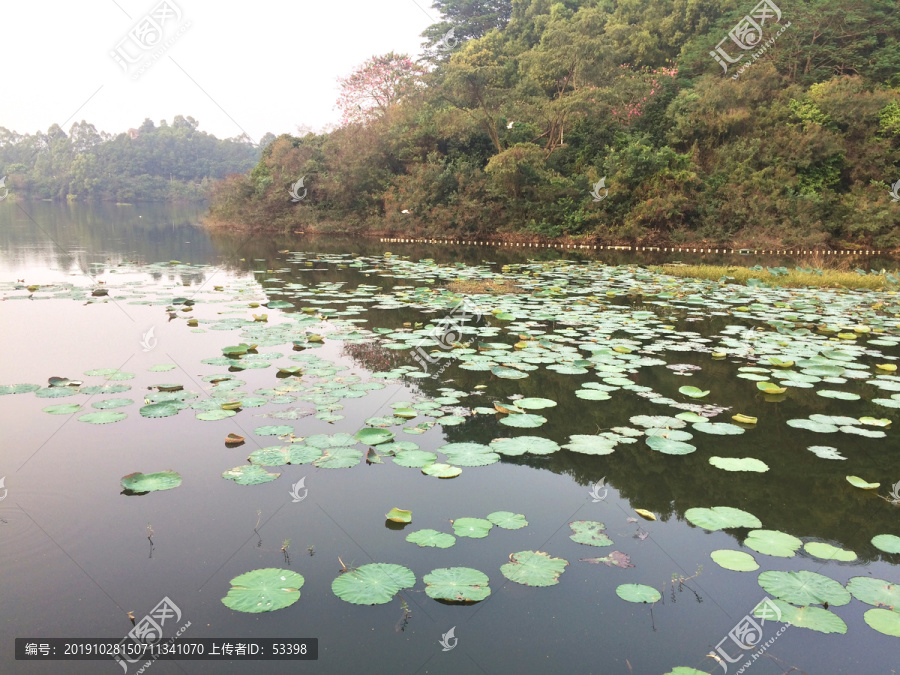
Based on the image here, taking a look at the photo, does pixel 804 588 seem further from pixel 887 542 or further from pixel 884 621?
pixel 887 542

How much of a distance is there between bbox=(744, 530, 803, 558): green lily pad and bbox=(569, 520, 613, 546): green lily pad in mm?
509

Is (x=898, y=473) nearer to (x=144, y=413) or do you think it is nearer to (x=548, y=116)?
(x=144, y=413)

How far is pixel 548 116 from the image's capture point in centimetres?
1711

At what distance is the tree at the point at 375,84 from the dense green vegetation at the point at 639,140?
69 millimetres

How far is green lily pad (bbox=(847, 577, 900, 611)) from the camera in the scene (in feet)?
5.46

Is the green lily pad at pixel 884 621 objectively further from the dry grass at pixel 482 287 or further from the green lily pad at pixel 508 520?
the dry grass at pixel 482 287

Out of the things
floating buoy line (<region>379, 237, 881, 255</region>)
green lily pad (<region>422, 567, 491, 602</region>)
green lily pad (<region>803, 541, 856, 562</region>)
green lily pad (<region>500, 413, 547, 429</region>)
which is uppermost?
floating buoy line (<region>379, 237, 881, 255</region>)

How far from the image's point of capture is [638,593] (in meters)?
1.69

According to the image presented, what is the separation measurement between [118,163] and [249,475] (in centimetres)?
5272

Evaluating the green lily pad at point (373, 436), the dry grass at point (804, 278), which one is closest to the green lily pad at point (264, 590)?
the green lily pad at point (373, 436)

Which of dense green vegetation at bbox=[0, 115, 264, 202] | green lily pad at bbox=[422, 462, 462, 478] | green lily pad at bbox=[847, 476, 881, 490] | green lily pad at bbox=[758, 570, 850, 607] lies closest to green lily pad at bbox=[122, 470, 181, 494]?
green lily pad at bbox=[422, 462, 462, 478]

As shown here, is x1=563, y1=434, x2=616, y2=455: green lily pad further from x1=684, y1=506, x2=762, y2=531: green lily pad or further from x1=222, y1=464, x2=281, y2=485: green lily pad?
x1=222, y1=464, x2=281, y2=485: green lily pad

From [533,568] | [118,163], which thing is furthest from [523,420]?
[118,163]

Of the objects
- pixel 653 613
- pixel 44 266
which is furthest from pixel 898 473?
pixel 44 266
